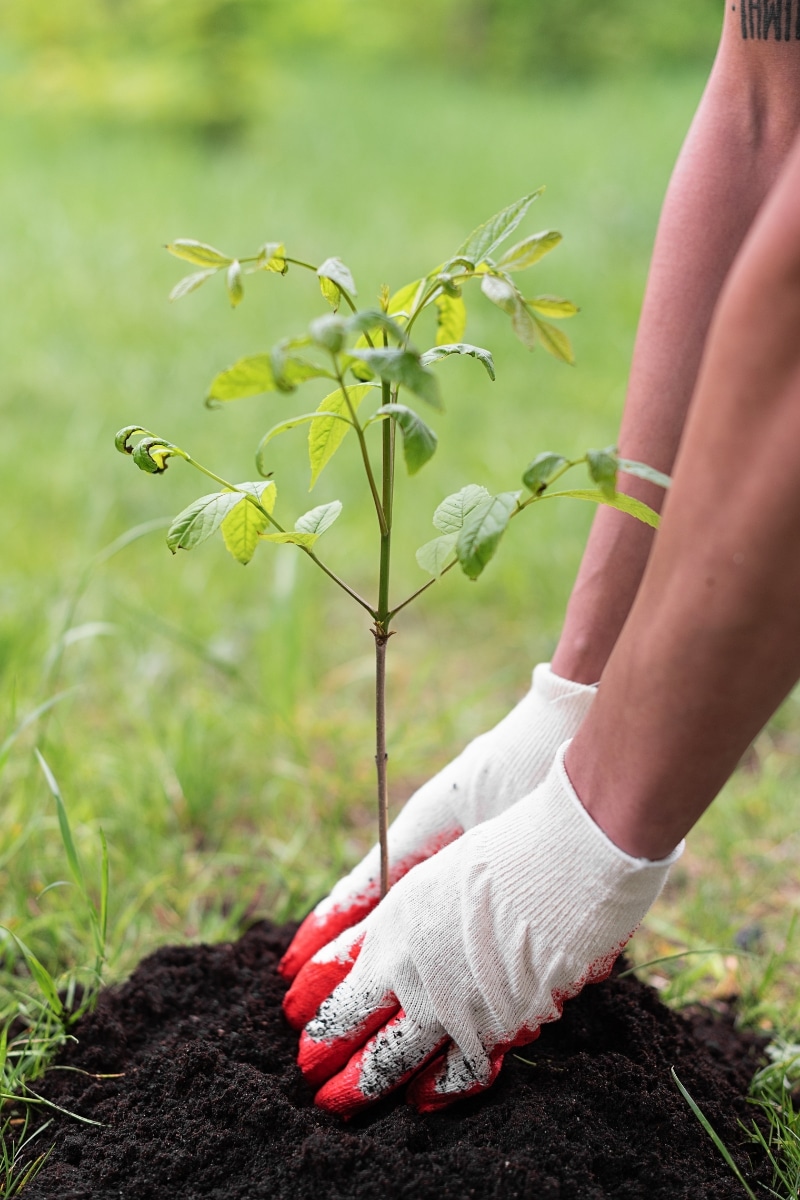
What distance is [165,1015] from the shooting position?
1.37 metres

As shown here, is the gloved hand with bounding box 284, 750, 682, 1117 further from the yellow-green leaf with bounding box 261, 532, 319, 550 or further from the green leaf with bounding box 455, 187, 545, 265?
the green leaf with bounding box 455, 187, 545, 265

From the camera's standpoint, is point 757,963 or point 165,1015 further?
point 757,963

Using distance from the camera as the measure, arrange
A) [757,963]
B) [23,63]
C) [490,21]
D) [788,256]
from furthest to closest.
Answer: [490,21] < [23,63] < [757,963] < [788,256]

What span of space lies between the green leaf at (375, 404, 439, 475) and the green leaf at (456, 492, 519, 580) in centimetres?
7

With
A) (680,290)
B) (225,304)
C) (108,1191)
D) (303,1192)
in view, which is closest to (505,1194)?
(303,1192)

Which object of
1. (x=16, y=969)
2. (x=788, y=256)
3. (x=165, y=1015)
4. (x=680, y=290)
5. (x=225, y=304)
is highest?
(x=225, y=304)

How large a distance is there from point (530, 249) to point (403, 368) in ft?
0.71

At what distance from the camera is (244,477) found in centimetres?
333

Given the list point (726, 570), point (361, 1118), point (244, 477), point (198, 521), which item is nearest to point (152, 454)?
point (198, 521)

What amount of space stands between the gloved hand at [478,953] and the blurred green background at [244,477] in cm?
52

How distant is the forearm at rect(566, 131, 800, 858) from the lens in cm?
81

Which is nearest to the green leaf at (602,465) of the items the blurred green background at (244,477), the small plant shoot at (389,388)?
the small plant shoot at (389,388)

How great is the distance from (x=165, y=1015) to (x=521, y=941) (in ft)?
1.76

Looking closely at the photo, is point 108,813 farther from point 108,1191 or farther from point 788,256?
point 788,256
